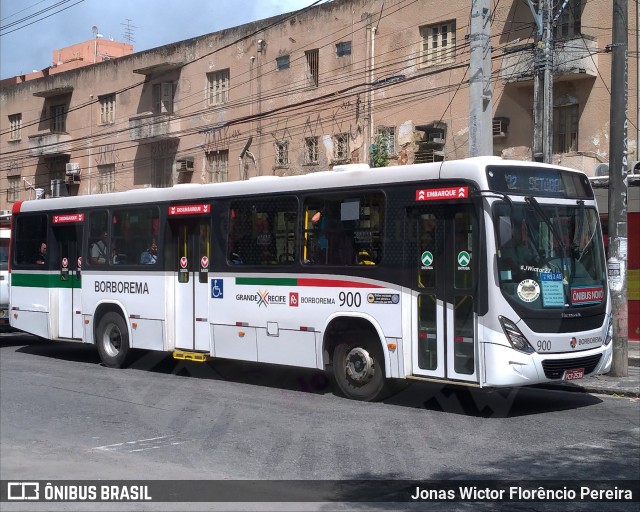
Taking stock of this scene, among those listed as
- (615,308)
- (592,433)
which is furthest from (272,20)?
(592,433)

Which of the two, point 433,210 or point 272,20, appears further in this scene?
point 272,20

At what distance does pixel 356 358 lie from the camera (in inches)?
477

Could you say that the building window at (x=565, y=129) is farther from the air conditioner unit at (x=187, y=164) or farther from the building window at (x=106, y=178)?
the building window at (x=106, y=178)

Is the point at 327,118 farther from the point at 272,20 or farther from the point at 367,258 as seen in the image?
the point at 367,258

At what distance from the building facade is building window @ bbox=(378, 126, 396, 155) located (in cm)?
3

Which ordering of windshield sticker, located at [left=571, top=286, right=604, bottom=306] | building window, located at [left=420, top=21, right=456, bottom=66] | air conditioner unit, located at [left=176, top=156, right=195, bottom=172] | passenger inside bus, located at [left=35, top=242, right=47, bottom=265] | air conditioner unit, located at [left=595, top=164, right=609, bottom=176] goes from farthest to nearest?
air conditioner unit, located at [left=176, top=156, right=195, bottom=172] → building window, located at [left=420, top=21, right=456, bottom=66] → air conditioner unit, located at [left=595, top=164, right=609, bottom=176] → passenger inside bus, located at [left=35, top=242, right=47, bottom=265] → windshield sticker, located at [left=571, top=286, right=604, bottom=306]

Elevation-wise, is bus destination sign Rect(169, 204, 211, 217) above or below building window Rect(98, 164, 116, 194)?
below

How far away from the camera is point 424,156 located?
83.3ft

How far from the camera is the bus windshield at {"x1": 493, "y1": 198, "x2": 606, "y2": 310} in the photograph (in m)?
10.6

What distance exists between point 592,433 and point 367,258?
11.8 feet

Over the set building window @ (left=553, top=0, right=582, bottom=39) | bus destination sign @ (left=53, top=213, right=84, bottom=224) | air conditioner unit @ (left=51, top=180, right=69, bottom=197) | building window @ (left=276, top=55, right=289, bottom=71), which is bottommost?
bus destination sign @ (left=53, top=213, right=84, bottom=224)

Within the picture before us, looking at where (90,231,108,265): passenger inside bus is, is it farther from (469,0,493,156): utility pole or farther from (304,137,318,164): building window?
(304,137,318,164): building window

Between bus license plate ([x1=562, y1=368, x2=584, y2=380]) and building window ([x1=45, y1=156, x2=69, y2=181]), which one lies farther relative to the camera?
building window ([x1=45, y1=156, x2=69, y2=181])

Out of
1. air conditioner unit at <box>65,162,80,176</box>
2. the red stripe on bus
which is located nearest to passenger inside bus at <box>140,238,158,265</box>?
the red stripe on bus
